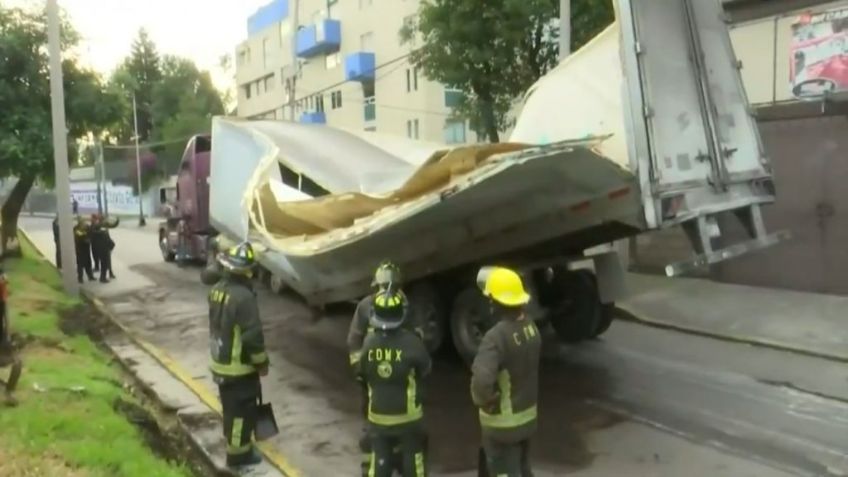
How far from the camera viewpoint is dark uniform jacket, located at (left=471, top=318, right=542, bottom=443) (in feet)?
15.6

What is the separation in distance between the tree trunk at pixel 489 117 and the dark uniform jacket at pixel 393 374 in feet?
37.3

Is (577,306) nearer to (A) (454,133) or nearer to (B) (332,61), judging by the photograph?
(A) (454,133)

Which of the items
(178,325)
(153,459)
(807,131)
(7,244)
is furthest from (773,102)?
(7,244)

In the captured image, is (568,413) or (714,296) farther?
(714,296)

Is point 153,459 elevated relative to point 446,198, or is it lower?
lower

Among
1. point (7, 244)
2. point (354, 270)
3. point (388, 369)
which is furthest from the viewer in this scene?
point (7, 244)

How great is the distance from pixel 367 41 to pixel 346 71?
1.97 meters

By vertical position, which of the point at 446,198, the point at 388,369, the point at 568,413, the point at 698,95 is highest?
the point at 698,95

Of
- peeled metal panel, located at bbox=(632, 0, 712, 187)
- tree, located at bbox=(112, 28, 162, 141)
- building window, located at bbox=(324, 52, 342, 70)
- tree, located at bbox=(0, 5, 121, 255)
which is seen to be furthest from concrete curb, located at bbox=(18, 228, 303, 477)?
tree, located at bbox=(112, 28, 162, 141)

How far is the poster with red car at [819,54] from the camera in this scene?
39.6 feet

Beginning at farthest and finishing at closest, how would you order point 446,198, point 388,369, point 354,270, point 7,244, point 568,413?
point 7,244 → point 354,270 → point 568,413 → point 446,198 → point 388,369

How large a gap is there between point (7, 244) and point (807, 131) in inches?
636

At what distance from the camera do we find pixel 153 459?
5.91 metres

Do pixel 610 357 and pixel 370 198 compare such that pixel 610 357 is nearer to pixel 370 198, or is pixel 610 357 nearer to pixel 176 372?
pixel 370 198
